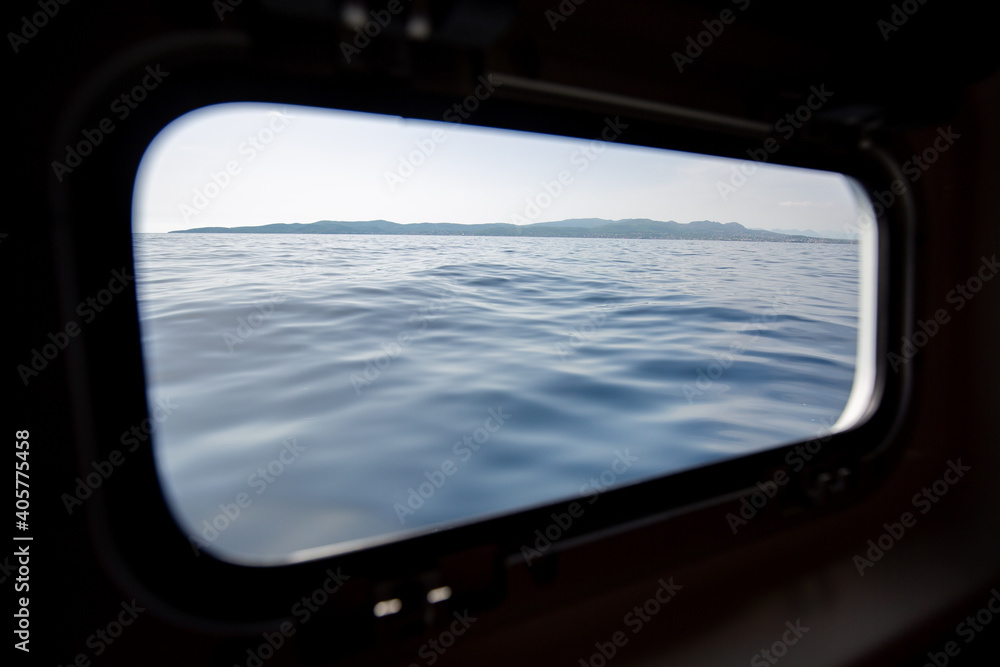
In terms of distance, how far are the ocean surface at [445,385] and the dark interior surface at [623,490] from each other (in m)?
0.09

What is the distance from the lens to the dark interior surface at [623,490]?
2.58ft

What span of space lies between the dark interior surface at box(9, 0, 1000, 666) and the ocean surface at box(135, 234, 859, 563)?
0.30 feet

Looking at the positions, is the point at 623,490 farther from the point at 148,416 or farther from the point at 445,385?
the point at 445,385

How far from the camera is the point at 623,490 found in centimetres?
131

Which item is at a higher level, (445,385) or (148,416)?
(148,416)

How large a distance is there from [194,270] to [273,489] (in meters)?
4.88

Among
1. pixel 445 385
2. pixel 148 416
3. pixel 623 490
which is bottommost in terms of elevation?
pixel 445 385

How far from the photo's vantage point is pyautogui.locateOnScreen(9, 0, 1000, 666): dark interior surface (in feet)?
2.58

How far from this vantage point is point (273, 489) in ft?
7.86

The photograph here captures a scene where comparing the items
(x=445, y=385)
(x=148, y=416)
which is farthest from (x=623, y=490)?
(x=445, y=385)

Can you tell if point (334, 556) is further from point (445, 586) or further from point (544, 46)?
point (544, 46)

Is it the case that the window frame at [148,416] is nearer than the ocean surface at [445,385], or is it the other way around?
the window frame at [148,416]

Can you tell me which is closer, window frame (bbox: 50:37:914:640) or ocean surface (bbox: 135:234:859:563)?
window frame (bbox: 50:37:914:640)

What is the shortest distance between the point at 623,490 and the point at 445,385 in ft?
7.90
